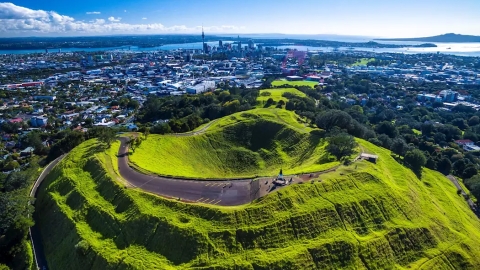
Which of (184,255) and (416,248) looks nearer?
(184,255)

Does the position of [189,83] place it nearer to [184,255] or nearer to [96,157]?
[96,157]

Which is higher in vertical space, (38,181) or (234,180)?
(234,180)

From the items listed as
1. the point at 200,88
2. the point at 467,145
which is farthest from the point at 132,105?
the point at 467,145

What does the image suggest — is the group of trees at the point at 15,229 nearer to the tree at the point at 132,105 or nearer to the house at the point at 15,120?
the house at the point at 15,120

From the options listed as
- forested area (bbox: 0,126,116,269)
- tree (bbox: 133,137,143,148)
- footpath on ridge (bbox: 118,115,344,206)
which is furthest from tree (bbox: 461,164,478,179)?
forested area (bbox: 0,126,116,269)

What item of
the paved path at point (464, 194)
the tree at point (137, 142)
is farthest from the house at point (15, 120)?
the paved path at point (464, 194)

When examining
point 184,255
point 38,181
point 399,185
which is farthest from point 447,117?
point 38,181

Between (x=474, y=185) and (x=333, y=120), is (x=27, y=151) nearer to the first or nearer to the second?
(x=333, y=120)

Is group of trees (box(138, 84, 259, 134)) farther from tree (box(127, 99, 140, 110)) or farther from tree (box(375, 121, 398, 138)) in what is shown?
tree (box(375, 121, 398, 138))
